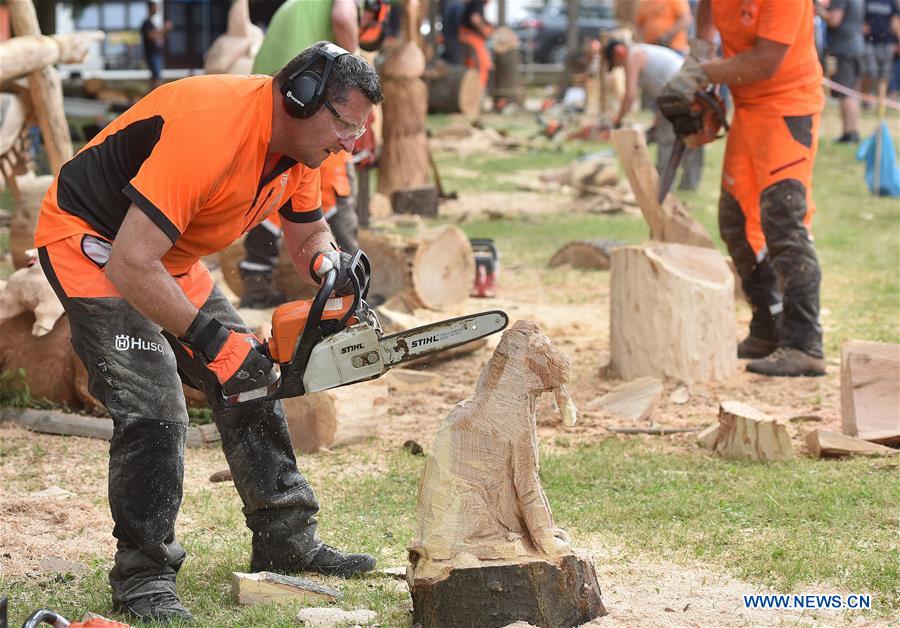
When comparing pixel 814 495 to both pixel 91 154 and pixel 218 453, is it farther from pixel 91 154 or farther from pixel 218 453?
pixel 91 154

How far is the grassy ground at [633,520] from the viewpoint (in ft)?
10.6

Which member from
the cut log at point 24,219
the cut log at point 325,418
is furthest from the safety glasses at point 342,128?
the cut log at point 24,219

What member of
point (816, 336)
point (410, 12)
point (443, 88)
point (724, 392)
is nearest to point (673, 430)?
point (724, 392)

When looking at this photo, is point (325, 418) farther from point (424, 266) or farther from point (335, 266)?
point (424, 266)

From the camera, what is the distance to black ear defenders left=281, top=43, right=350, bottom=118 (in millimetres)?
2732

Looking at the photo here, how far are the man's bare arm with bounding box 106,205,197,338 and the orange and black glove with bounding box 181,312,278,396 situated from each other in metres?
0.04

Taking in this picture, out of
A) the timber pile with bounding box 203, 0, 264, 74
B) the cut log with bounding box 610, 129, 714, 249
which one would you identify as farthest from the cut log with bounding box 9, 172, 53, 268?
the cut log with bounding box 610, 129, 714, 249

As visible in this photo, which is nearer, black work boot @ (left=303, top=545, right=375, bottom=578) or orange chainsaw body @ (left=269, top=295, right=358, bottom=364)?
orange chainsaw body @ (left=269, top=295, right=358, bottom=364)

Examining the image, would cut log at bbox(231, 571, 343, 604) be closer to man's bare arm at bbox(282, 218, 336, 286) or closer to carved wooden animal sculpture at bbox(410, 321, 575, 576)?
carved wooden animal sculpture at bbox(410, 321, 575, 576)

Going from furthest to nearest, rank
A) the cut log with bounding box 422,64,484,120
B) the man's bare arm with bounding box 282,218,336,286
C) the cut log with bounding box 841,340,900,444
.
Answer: the cut log with bounding box 422,64,484,120
the cut log with bounding box 841,340,900,444
the man's bare arm with bounding box 282,218,336,286

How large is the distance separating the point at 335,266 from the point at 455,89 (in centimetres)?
1516

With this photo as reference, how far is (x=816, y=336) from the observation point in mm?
5695

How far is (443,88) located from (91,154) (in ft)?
49.7

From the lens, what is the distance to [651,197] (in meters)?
6.32
